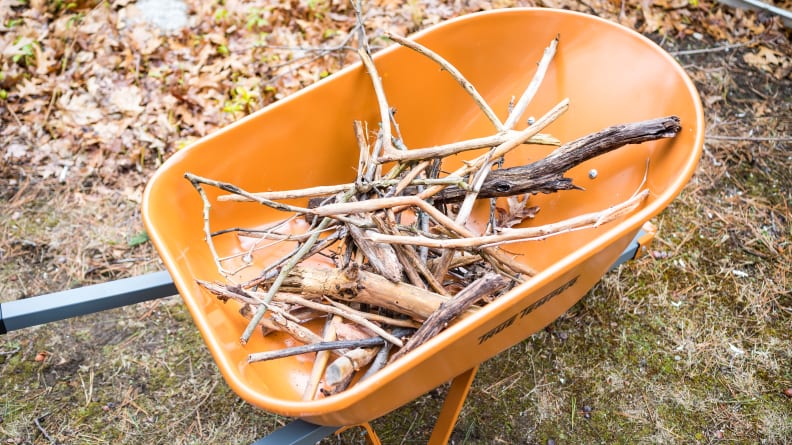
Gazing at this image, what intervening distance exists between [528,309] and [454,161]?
86cm

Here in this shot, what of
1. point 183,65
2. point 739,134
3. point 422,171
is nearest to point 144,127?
point 183,65

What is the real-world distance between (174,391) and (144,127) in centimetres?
148

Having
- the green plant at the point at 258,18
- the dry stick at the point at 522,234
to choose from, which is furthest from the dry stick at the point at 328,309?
the green plant at the point at 258,18

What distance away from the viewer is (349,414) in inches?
53.1

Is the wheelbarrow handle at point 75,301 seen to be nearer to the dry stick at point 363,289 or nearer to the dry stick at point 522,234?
the dry stick at point 363,289

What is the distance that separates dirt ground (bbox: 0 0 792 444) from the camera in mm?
2229

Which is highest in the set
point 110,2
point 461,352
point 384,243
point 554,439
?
point 110,2

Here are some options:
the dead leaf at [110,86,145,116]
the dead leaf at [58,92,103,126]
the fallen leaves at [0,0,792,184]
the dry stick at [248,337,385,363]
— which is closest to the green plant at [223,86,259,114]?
the fallen leaves at [0,0,792,184]

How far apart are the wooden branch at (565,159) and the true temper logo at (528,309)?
0.33 metres

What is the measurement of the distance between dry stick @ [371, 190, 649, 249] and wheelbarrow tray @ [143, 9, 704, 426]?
56 mm

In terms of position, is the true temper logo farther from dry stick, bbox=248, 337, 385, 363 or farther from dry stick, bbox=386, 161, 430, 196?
dry stick, bbox=386, 161, 430, 196

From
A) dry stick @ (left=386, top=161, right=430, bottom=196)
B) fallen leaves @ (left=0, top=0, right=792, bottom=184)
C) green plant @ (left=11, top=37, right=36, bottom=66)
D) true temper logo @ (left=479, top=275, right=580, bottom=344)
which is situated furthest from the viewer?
green plant @ (left=11, top=37, right=36, bottom=66)

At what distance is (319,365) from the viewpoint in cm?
166

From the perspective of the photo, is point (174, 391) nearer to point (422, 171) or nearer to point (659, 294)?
point (422, 171)
